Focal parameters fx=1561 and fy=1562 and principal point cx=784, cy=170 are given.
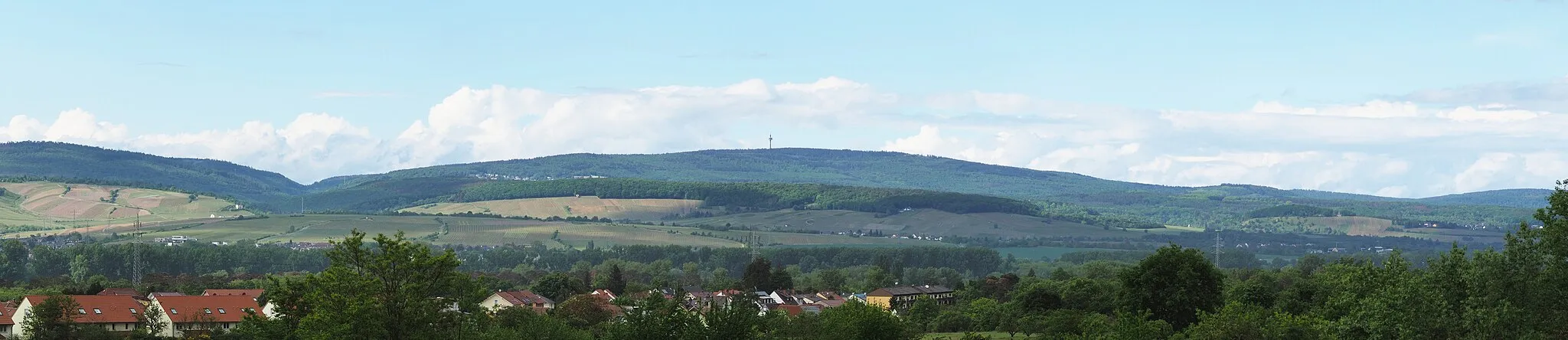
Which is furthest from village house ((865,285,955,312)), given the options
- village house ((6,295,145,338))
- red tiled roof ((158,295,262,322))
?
village house ((6,295,145,338))

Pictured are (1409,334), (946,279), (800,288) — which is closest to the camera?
(1409,334)

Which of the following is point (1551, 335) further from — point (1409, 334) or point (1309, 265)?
point (1309, 265)

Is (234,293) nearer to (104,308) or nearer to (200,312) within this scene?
(104,308)

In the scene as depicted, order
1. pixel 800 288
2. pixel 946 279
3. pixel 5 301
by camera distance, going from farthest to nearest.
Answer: pixel 946 279
pixel 800 288
pixel 5 301

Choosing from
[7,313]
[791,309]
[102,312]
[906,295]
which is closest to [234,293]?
[102,312]

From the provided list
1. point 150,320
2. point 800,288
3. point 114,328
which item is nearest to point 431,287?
point 150,320

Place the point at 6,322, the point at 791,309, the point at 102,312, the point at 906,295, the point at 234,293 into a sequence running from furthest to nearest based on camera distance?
the point at 906,295
the point at 791,309
the point at 234,293
the point at 102,312
the point at 6,322

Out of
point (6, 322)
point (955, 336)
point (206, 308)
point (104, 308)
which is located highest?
point (104, 308)

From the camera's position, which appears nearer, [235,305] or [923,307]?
[235,305]
